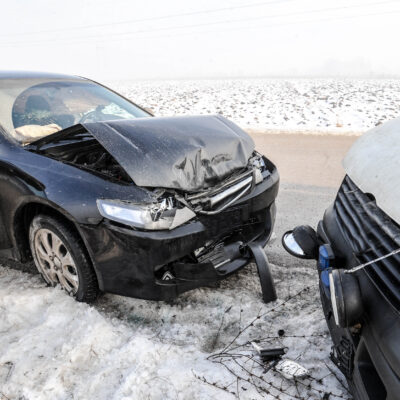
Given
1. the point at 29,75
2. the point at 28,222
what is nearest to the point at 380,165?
the point at 28,222

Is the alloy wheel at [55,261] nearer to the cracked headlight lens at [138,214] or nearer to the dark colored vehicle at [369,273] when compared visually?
the cracked headlight lens at [138,214]

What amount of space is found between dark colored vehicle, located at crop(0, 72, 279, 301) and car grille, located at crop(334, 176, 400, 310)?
77cm

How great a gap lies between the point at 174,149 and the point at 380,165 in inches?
54.7

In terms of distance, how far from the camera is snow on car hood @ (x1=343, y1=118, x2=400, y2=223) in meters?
1.46

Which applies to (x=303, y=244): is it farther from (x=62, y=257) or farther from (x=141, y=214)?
A: (x=62, y=257)

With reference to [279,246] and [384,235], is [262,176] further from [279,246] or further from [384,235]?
[384,235]

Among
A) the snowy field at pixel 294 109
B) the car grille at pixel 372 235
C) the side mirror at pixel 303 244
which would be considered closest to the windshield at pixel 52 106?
the side mirror at pixel 303 244

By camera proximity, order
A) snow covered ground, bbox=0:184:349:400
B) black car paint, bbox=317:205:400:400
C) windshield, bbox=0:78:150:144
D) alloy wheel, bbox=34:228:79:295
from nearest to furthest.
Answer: black car paint, bbox=317:205:400:400
snow covered ground, bbox=0:184:349:400
alloy wheel, bbox=34:228:79:295
windshield, bbox=0:78:150:144

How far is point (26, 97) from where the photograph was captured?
334 centimetres

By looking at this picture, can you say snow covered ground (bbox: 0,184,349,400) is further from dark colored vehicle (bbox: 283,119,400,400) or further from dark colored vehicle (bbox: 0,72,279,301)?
dark colored vehicle (bbox: 283,119,400,400)

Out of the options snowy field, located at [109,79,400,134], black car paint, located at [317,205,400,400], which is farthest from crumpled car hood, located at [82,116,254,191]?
snowy field, located at [109,79,400,134]

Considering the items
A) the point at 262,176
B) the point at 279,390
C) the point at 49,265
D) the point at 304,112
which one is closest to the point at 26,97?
the point at 49,265

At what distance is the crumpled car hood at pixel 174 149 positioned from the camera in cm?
240

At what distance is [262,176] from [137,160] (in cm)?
108
